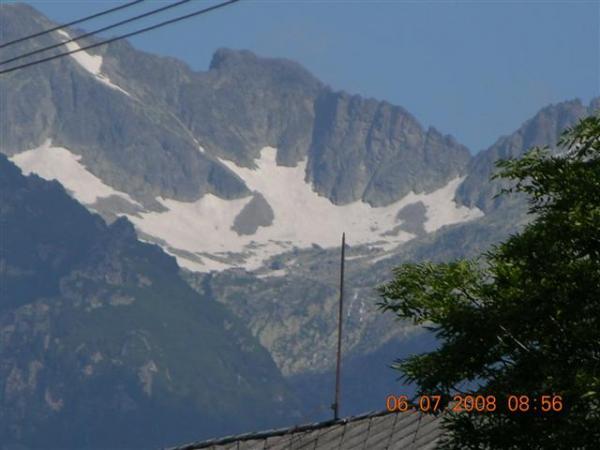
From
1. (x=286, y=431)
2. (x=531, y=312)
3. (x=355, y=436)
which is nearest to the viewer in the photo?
(x=531, y=312)

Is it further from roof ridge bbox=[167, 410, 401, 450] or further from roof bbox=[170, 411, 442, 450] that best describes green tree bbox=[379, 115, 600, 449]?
roof ridge bbox=[167, 410, 401, 450]

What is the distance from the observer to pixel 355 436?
6112 cm

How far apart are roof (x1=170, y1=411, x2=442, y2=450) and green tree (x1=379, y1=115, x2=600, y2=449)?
2047cm

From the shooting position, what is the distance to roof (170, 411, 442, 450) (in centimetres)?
5741

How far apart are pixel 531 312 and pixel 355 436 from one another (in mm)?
29789

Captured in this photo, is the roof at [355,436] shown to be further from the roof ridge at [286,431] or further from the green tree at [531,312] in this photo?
the green tree at [531,312]

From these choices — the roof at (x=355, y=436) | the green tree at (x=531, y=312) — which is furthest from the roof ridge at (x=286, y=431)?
the green tree at (x=531, y=312)

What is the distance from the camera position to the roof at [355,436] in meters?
57.4

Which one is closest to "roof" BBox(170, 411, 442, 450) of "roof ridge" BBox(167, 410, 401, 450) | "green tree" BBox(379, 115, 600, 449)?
"roof ridge" BBox(167, 410, 401, 450)


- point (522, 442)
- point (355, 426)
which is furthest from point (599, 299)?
point (355, 426)

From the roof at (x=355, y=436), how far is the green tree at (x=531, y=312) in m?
20.5

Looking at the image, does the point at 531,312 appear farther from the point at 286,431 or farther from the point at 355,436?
the point at 286,431

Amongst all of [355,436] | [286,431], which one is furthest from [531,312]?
[286,431]

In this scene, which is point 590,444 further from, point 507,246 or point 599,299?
point 507,246
